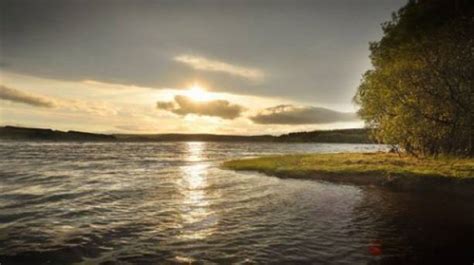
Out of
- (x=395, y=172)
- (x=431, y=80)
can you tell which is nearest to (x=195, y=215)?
(x=395, y=172)

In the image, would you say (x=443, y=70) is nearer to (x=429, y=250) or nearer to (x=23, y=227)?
(x=429, y=250)

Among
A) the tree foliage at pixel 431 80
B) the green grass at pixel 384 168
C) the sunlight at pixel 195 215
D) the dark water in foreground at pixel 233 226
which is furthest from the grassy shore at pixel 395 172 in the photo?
the sunlight at pixel 195 215

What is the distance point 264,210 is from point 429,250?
9.89m

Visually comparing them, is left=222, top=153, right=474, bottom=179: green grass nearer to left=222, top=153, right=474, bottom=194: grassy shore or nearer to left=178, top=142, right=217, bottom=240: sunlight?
left=222, top=153, right=474, bottom=194: grassy shore

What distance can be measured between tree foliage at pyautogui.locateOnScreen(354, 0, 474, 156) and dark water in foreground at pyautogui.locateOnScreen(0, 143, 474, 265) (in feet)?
34.8

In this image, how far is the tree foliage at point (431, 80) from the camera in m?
33.1

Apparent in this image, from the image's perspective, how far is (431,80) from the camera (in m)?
34.6

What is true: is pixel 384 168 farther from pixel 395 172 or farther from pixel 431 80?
pixel 431 80

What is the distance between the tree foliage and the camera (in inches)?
1302

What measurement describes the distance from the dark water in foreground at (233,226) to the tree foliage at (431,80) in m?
10.6

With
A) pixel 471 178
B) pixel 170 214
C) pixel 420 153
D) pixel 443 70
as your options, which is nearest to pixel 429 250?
pixel 170 214

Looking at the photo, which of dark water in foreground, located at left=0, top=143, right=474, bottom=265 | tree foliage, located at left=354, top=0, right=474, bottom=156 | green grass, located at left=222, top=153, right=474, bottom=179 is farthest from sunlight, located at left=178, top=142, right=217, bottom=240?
tree foliage, located at left=354, top=0, right=474, bottom=156

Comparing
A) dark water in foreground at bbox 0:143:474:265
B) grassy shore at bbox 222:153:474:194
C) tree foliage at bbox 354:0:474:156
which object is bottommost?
dark water in foreground at bbox 0:143:474:265

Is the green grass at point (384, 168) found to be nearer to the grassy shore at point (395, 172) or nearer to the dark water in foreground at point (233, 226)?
the grassy shore at point (395, 172)
